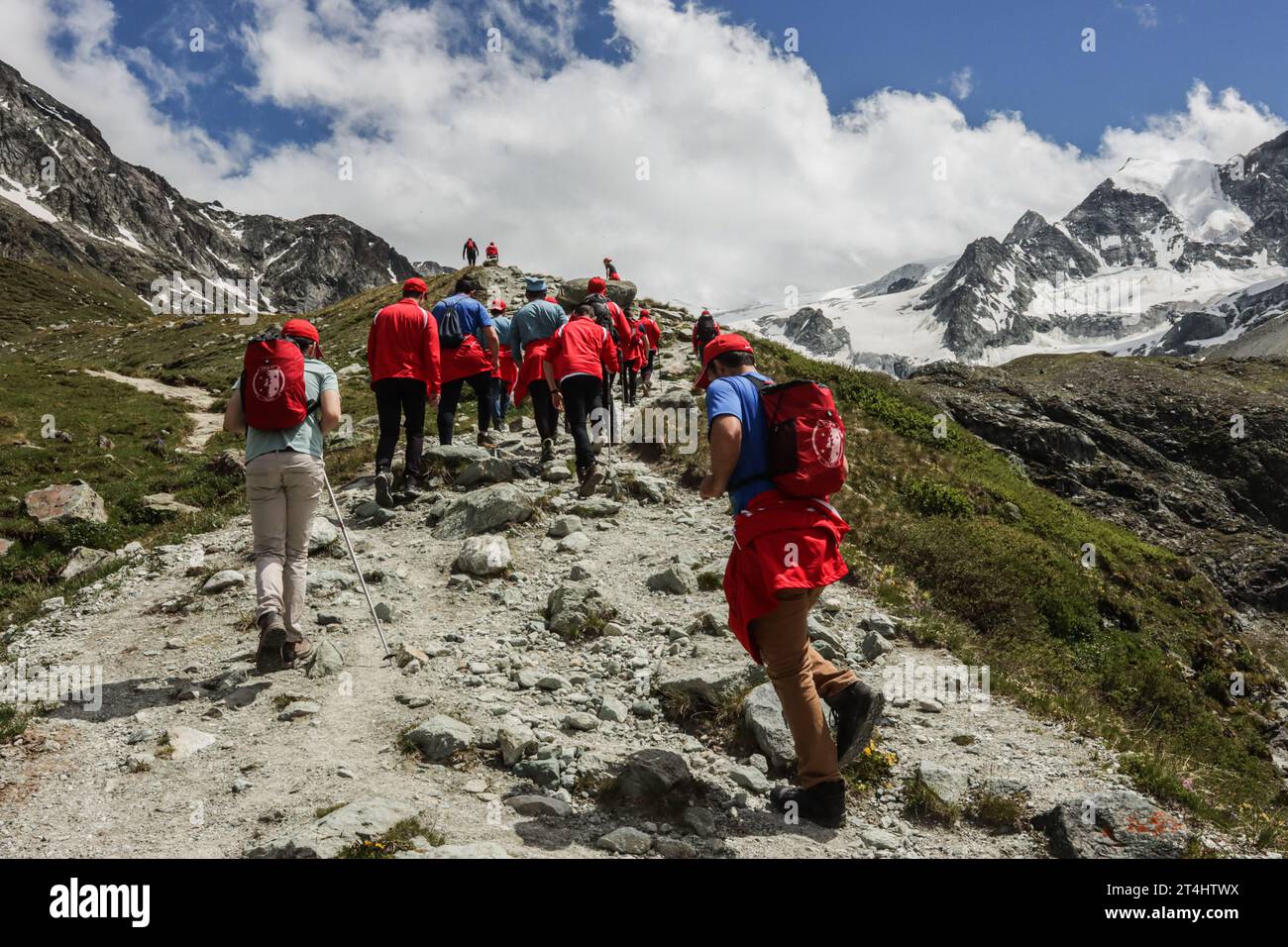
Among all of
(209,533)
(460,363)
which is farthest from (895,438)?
(209,533)

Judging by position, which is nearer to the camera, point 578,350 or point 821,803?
point 821,803

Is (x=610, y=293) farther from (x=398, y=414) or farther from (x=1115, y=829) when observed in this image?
(x=1115, y=829)

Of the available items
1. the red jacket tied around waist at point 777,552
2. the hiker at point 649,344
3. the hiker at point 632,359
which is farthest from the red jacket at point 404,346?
the hiker at point 649,344

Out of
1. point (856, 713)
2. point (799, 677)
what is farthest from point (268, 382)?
point (856, 713)

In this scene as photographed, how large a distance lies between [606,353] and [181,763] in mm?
8766

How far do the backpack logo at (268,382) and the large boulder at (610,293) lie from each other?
29.5m

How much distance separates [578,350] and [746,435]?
7651 mm

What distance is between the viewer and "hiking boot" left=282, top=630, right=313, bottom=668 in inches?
283

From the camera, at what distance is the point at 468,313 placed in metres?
13.7

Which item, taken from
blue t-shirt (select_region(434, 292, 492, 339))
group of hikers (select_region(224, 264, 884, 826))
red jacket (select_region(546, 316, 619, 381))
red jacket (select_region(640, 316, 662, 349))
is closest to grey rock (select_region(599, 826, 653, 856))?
group of hikers (select_region(224, 264, 884, 826))

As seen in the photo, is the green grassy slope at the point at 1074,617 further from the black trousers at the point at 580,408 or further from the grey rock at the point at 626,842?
the black trousers at the point at 580,408

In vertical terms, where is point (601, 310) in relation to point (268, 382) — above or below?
above

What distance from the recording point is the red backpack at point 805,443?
4844 mm

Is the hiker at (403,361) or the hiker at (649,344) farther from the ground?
the hiker at (649,344)
